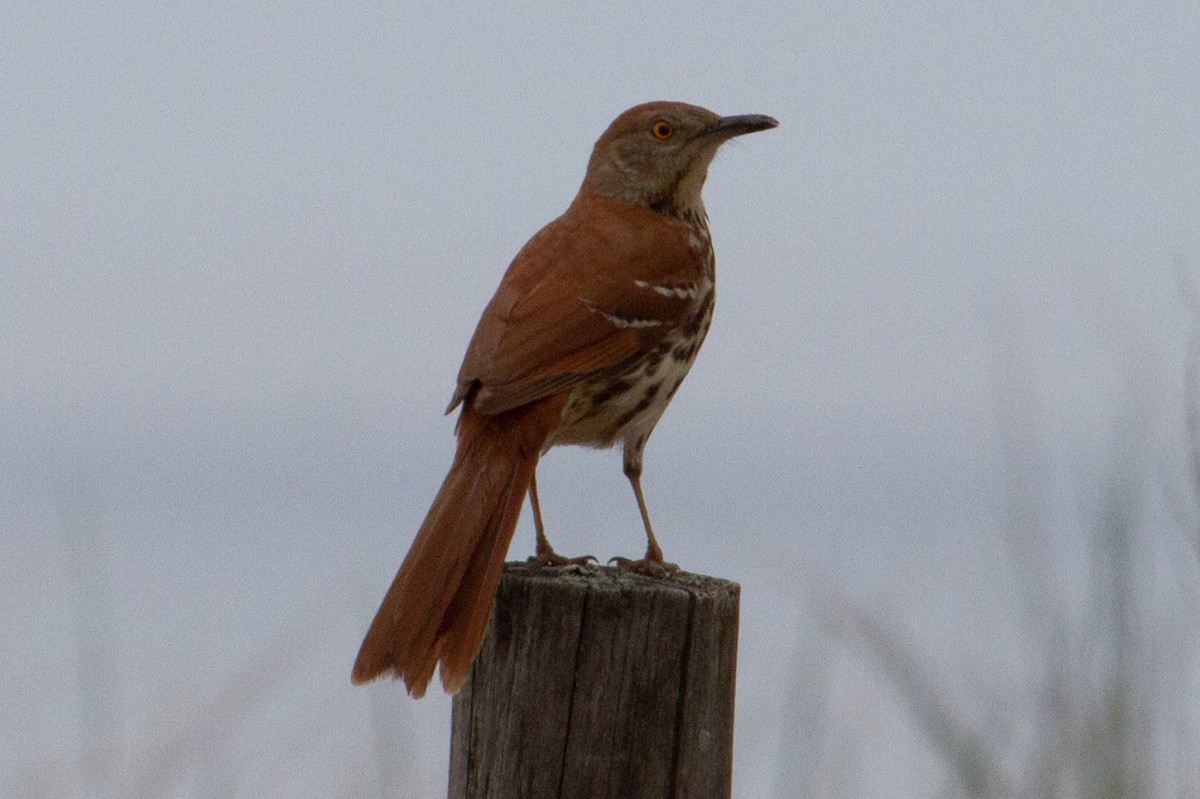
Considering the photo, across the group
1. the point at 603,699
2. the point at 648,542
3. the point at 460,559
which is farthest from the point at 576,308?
the point at 603,699

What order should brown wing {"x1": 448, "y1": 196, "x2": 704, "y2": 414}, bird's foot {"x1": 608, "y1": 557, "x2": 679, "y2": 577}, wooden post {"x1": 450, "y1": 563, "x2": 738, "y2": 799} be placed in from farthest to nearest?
1. brown wing {"x1": 448, "y1": 196, "x2": 704, "y2": 414}
2. bird's foot {"x1": 608, "y1": 557, "x2": 679, "y2": 577}
3. wooden post {"x1": 450, "y1": 563, "x2": 738, "y2": 799}

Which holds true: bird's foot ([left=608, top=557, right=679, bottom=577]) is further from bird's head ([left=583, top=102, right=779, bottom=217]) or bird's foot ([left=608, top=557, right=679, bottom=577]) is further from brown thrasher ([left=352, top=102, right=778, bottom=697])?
bird's head ([left=583, top=102, right=779, bottom=217])

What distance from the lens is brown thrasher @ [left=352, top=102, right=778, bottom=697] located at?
2.59 metres

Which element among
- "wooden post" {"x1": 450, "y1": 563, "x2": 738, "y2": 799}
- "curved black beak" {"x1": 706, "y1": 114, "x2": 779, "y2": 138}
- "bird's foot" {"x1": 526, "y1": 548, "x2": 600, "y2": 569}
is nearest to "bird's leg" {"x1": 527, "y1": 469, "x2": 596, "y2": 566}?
"bird's foot" {"x1": 526, "y1": 548, "x2": 600, "y2": 569}

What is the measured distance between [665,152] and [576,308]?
1.09m

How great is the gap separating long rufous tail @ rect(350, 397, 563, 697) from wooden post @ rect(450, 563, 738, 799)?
0.09 meters

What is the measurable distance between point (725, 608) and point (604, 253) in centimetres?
143

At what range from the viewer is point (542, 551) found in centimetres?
339

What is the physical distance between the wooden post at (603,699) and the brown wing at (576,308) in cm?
83

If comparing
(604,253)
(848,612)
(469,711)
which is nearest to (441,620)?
(469,711)

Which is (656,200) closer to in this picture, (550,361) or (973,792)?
(550,361)

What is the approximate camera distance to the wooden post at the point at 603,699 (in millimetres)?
2328

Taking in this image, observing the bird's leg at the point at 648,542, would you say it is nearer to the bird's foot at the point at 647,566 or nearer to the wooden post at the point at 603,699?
the bird's foot at the point at 647,566

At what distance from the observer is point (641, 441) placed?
12.4 ft
